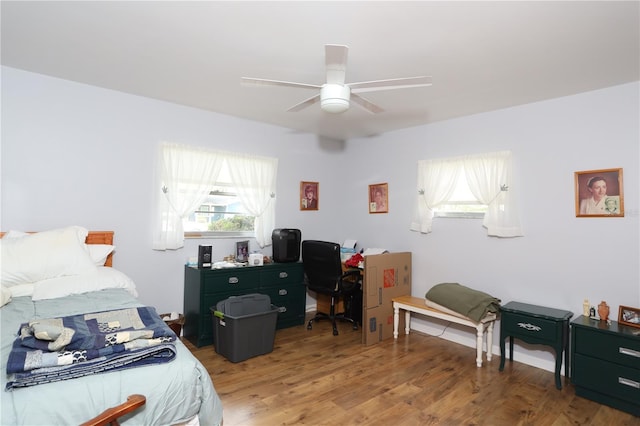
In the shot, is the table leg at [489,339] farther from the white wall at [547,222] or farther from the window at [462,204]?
the window at [462,204]

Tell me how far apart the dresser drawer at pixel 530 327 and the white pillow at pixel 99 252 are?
3600 millimetres

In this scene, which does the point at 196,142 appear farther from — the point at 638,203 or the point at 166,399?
the point at 638,203

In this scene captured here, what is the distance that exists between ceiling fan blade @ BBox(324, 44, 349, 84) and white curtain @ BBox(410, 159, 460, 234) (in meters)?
2.18

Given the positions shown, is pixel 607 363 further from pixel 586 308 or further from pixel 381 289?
pixel 381 289

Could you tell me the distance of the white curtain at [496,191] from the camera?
11.1ft

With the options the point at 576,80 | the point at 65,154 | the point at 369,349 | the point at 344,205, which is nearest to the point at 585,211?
the point at 576,80

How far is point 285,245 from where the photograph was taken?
4.07 m

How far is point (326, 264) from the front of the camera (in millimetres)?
3846

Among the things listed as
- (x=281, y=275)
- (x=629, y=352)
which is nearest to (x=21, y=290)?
(x=281, y=275)

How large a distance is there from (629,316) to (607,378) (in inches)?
21.5

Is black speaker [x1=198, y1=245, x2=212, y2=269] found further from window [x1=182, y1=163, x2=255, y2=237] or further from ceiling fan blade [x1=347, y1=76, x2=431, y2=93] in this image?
ceiling fan blade [x1=347, y1=76, x2=431, y2=93]

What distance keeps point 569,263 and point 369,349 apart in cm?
202

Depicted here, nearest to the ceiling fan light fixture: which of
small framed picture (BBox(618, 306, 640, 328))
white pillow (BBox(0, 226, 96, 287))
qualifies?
white pillow (BBox(0, 226, 96, 287))

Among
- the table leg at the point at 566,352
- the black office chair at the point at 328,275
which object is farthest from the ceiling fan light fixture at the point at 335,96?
the table leg at the point at 566,352
